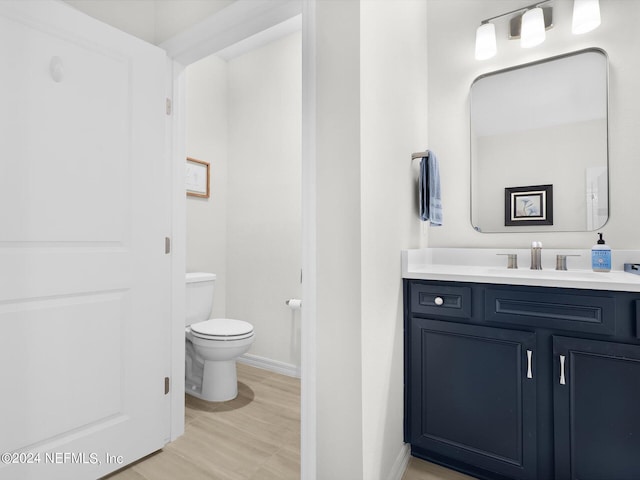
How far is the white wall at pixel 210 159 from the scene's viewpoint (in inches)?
108

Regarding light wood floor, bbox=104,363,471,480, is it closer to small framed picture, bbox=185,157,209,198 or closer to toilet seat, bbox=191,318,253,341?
toilet seat, bbox=191,318,253,341

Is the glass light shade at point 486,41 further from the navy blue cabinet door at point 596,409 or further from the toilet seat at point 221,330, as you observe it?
the toilet seat at point 221,330

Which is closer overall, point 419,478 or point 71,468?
point 71,468

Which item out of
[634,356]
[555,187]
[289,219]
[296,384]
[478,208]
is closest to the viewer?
[634,356]

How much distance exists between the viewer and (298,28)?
260 cm

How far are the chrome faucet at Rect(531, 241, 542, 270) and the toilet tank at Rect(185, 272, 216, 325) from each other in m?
2.03

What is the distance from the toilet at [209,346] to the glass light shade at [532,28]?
2.26 meters

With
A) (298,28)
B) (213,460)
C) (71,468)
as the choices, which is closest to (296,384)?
(213,460)

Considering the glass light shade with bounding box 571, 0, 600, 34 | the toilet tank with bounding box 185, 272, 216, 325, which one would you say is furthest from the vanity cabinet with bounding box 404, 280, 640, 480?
the toilet tank with bounding box 185, 272, 216, 325

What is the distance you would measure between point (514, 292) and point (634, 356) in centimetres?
40

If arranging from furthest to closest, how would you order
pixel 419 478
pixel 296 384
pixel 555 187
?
pixel 296 384, pixel 555 187, pixel 419 478

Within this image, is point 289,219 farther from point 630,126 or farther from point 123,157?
point 630,126

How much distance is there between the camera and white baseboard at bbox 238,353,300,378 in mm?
2623

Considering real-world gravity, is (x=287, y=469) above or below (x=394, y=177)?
below
